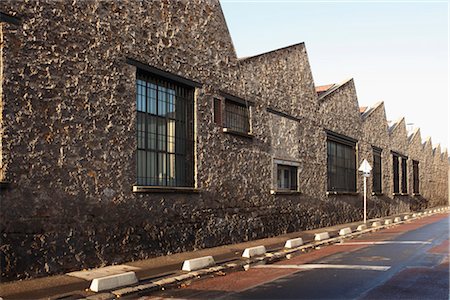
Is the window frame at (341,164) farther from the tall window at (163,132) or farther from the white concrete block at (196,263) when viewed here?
the white concrete block at (196,263)

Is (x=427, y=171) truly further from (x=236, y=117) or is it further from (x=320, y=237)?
(x=236, y=117)

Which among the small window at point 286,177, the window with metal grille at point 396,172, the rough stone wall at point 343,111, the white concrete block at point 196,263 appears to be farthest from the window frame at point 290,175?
the window with metal grille at point 396,172

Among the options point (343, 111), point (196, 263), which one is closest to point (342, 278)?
point (196, 263)

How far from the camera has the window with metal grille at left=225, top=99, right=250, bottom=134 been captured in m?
14.4

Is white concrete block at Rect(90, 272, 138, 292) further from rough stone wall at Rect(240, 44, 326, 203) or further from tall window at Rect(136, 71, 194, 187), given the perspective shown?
rough stone wall at Rect(240, 44, 326, 203)

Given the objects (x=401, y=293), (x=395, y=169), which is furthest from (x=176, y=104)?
(x=395, y=169)

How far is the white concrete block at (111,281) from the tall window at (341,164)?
15.0m

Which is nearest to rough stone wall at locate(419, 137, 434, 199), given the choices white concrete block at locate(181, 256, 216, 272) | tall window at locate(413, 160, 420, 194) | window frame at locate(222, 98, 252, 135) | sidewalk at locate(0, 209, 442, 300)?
tall window at locate(413, 160, 420, 194)

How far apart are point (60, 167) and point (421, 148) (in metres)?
39.5

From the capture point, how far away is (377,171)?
97.1 ft

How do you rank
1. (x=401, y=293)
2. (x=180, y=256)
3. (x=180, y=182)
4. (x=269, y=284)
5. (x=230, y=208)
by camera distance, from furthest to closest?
1. (x=230, y=208)
2. (x=180, y=182)
3. (x=180, y=256)
4. (x=269, y=284)
5. (x=401, y=293)

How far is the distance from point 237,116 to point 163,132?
3639mm

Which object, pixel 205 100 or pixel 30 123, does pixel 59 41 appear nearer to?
pixel 30 123

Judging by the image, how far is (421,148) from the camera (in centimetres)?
4241
